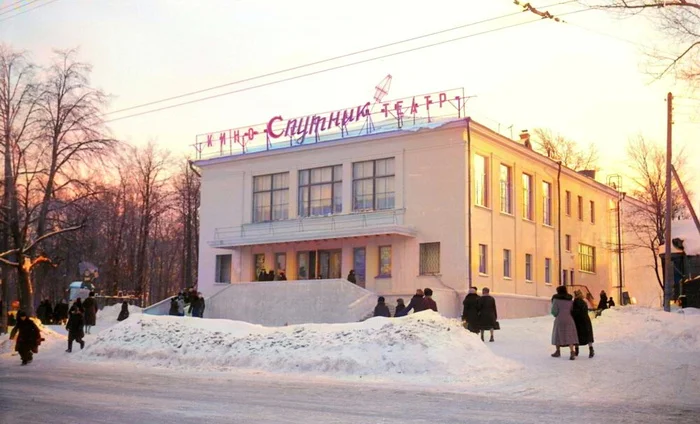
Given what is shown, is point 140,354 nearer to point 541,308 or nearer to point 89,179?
point 89,179

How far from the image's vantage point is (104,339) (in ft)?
75.2

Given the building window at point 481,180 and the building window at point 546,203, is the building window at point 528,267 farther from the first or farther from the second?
the building window at point 481,180

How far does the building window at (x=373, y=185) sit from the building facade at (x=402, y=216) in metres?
0.06

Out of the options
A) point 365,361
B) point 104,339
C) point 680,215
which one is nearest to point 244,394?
point 365,361

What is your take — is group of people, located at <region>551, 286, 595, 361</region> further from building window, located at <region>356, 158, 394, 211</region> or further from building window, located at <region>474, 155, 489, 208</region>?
building window, located at <region>356, 158, 394, 211</region>

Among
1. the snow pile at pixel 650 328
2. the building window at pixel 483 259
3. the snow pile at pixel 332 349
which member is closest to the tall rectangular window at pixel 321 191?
the building window at pixel 483 259

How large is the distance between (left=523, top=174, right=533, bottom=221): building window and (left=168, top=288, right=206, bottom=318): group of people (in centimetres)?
1818

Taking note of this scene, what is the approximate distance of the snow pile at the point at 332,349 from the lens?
17094 millimetres

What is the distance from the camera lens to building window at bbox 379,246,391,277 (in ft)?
126

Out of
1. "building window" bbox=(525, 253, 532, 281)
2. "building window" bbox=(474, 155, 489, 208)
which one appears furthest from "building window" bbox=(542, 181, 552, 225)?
"building window" bbox=(474, 155, 489, 208)

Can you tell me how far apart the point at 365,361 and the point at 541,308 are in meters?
26.1

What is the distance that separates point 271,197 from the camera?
1694 inches

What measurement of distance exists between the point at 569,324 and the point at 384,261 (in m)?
19.9

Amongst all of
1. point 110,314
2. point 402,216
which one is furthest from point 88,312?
point 402,216
